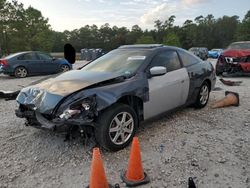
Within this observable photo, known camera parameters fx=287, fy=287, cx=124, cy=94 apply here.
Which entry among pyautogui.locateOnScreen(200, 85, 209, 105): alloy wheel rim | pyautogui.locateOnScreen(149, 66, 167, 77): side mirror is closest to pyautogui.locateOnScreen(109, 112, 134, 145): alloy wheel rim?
pyautogui.locateOnScreen(149, 66, 167, 77): side mirror

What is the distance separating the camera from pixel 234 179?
3.43m

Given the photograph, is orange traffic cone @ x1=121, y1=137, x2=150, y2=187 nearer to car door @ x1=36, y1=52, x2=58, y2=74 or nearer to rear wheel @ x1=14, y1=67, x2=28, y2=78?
rear wheel @ x1=14, y1=67, x2=28, y2=78

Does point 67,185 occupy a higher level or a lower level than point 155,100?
lower

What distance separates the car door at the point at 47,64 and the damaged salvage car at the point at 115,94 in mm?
9710

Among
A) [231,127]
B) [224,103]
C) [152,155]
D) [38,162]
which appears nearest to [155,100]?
[152,155]

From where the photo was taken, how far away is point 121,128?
4.19 meters

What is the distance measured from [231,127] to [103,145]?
2.55 m

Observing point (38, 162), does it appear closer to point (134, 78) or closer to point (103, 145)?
point (103, 145)

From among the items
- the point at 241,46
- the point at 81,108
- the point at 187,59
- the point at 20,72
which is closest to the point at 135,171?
the point at 81,108

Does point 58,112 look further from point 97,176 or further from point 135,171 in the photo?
point 135,171

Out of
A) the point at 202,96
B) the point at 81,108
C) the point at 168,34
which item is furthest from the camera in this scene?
the point at 168,34

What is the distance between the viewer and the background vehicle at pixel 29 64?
13.7 m

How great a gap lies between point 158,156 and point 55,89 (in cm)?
176

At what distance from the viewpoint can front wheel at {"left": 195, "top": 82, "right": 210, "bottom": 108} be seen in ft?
20.5
